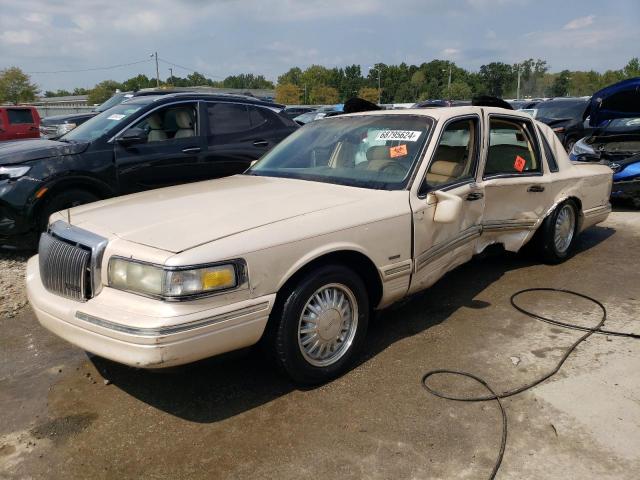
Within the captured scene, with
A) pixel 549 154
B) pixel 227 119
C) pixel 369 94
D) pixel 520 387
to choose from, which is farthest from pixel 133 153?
pixel 369 94

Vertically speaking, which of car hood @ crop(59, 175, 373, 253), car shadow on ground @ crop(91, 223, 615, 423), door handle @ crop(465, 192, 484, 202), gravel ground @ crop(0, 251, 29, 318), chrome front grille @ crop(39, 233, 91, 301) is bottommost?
car shadow on ground @ crop(91, 223, 615, 423)

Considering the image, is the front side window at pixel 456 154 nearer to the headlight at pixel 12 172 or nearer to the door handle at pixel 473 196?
the door handle at pixel 473 196

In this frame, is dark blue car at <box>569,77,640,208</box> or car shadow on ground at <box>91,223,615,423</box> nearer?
car shadow on ground at <box>91,223,615,423</box>

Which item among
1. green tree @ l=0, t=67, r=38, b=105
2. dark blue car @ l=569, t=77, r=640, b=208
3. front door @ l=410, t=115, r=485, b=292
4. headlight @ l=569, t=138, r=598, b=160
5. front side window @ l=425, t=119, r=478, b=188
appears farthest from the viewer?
green tree @ l=0, t=67, r=38, b=105

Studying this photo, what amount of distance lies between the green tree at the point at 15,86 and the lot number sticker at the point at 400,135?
67508mm

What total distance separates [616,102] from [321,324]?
801cm

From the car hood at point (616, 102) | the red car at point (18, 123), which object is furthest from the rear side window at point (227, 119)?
the red car at point (18, 123)

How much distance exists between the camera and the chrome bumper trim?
2439mm

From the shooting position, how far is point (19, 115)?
16922 millimetres

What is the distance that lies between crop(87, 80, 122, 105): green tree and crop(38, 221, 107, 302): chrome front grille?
8309 cm

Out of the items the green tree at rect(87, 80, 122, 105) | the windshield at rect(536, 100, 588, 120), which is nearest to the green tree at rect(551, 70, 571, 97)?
the green tree at rect(87, 80, 122, 105)

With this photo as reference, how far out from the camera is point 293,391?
10.2 feet

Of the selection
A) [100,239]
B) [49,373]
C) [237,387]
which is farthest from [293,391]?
[49,373]

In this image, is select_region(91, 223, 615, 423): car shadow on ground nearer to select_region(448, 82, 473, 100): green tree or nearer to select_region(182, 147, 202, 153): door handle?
select_region(182, 147, 202, 153): door handle
